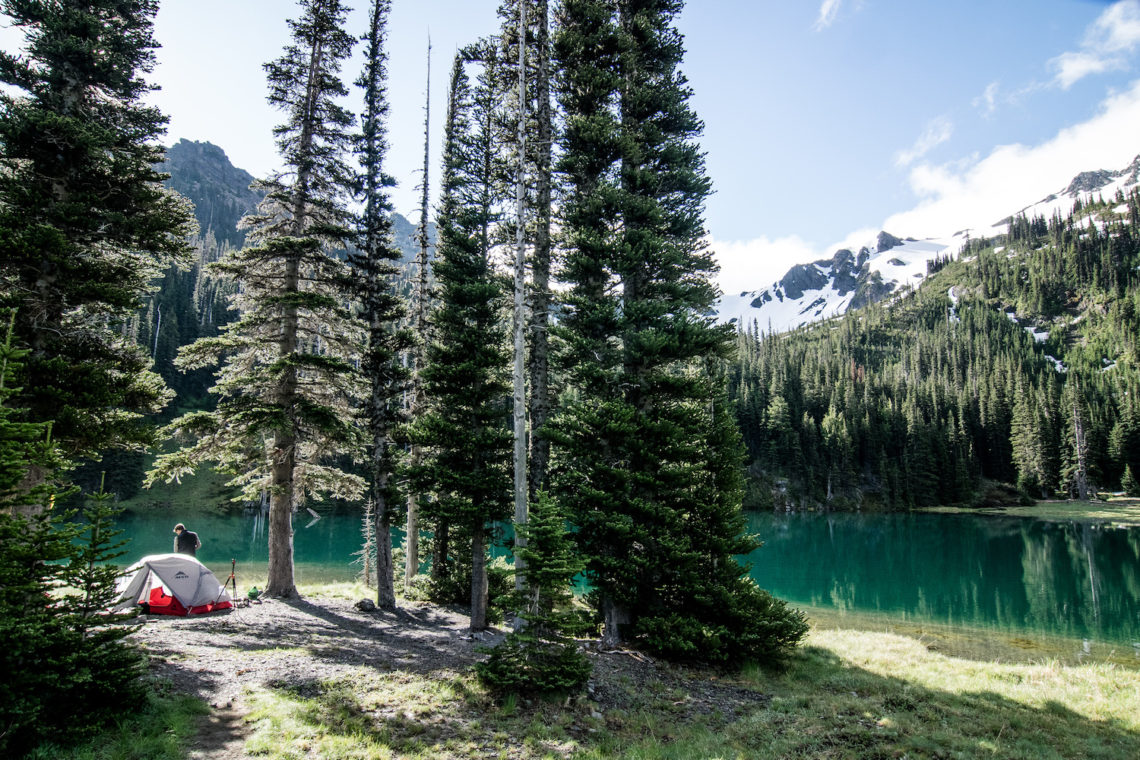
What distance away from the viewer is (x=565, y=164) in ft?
55.8

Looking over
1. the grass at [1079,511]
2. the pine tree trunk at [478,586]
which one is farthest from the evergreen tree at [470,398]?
the grass at [1079,511]

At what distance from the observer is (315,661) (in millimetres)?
11664

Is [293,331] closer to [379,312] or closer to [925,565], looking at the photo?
[379,312]

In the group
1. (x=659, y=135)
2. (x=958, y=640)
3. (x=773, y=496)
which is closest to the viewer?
(x=659, y=135)

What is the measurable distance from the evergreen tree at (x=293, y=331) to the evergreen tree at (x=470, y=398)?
11.6ft

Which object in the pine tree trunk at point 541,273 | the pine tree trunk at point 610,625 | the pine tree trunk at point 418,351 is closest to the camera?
the pine tree trunk at point 610,625

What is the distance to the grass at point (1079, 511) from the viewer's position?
69938mm

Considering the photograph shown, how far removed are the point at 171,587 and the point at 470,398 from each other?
10233 millimetres

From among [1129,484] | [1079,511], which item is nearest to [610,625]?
[1079,511]

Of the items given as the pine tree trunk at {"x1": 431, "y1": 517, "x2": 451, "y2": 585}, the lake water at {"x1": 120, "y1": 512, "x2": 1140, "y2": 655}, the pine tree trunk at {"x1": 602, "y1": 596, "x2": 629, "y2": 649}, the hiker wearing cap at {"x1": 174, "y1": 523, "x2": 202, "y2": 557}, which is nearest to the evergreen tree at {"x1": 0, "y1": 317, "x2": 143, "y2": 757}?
the pine tree trunk at {"x1": 602, "y1": 596, "x2": 629, "y2": 649}

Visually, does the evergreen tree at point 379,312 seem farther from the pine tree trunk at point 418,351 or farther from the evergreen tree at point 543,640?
the evergreen tree at point 543,640

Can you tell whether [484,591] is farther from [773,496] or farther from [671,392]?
[773,496]

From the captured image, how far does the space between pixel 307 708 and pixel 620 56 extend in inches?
747

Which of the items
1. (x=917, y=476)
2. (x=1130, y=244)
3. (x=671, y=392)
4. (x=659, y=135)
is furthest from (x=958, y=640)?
(x=1130, y=244)
